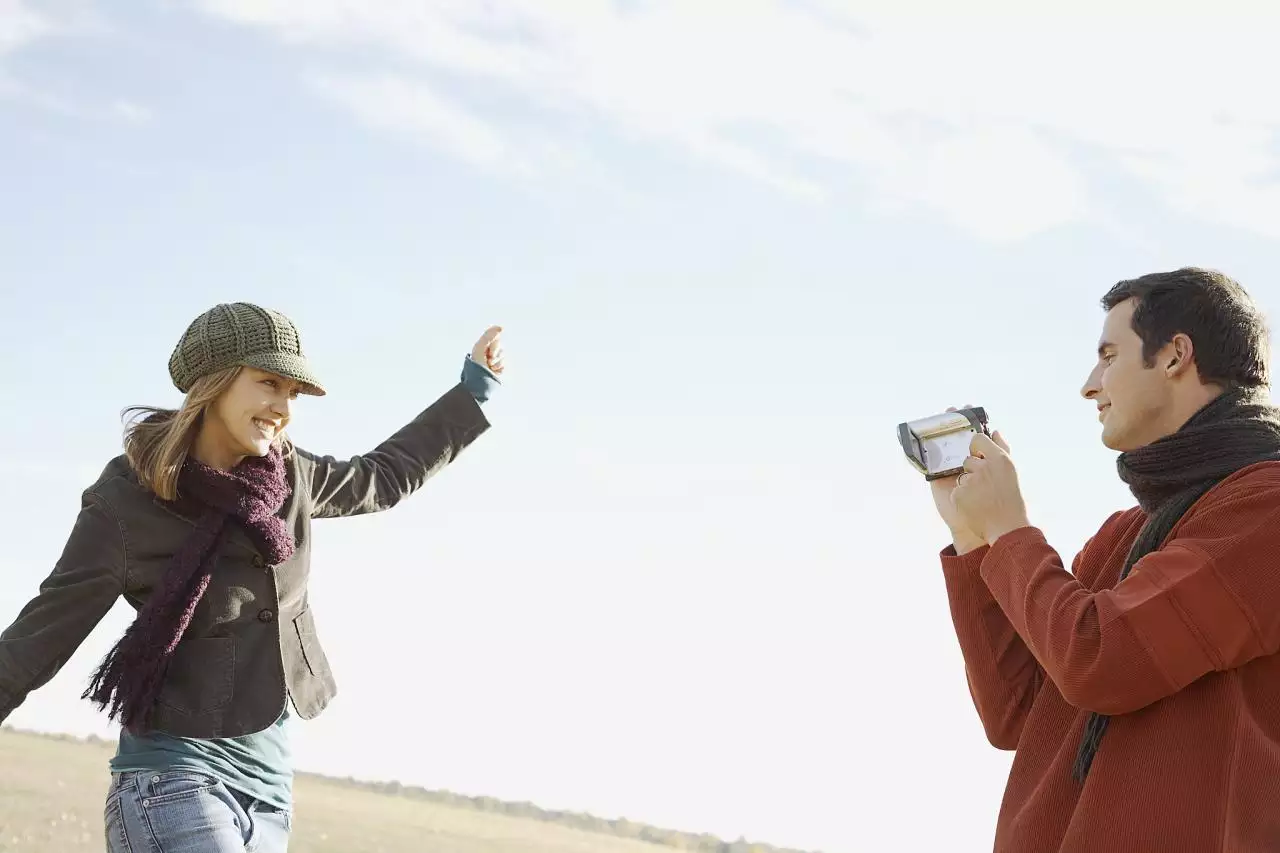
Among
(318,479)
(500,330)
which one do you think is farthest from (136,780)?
(500,330)

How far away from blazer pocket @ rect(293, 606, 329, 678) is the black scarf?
6.77 feet

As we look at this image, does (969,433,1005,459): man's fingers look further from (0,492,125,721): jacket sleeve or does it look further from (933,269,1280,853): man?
(0,492,125,721): jacket sleeve

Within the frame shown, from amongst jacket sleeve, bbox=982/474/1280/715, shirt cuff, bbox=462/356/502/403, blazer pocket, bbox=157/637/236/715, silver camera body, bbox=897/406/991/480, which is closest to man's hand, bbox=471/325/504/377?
shirt cuff, bbox=462/356/502/403

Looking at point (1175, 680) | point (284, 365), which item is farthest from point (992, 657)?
point (284, 365)

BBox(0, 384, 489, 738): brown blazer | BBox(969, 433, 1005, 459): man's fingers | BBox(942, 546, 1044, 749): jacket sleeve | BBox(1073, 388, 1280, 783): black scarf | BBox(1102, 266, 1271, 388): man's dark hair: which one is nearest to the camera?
BBox(1073, 388, 1280, 783): black scarf

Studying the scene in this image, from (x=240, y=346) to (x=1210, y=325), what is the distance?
2396 millimetres

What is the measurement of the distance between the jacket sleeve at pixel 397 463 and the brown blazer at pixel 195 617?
4.8 inches

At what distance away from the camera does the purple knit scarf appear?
12.1 feet

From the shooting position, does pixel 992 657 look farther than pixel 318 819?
No

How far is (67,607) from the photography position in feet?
12.0

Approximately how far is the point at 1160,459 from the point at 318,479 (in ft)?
7.73

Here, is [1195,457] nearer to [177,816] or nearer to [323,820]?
[177,816]

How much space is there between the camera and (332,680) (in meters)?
4.04

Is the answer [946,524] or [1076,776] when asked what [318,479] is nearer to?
[946,524]
